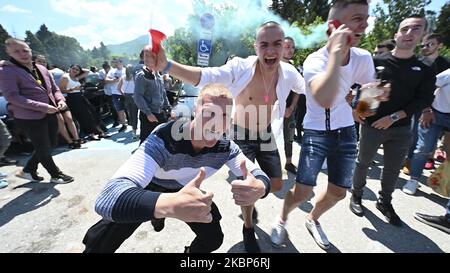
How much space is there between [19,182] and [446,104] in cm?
609

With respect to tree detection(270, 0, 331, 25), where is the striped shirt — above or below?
below

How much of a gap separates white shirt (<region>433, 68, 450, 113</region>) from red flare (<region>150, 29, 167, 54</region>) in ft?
11.9

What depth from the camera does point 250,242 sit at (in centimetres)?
236

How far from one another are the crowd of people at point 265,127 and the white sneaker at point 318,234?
0.03 feet

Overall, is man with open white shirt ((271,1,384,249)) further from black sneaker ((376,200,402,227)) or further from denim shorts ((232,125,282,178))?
black sneaker ((376,200,402,227))

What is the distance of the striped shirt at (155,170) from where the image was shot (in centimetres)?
106

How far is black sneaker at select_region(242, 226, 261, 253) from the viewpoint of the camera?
2.34 meters

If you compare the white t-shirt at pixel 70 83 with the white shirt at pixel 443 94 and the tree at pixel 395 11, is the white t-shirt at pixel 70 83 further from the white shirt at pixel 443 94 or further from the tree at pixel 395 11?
the tree at pixel 395 11

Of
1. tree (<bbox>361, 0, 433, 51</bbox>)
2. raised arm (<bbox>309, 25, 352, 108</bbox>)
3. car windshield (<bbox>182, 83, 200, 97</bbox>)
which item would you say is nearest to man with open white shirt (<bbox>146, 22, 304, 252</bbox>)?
raised arm (<bbox>309, 25, 352, 108</bbox>)

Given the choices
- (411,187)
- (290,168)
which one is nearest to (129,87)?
(290,168)

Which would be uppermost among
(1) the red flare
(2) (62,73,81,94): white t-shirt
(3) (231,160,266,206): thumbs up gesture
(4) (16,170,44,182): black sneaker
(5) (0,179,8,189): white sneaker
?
(1) the red flare

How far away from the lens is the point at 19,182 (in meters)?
3.84

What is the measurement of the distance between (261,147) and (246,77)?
0.69 meters
